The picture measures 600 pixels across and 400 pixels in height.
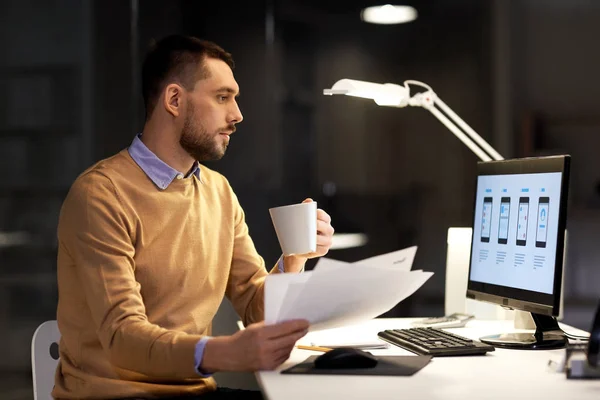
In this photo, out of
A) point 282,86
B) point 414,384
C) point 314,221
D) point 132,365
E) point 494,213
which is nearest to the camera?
point 414,384

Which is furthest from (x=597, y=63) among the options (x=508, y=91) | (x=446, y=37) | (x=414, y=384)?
(x=414, y=384)

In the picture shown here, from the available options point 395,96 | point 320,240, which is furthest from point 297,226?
point 395,96

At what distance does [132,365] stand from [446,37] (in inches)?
98.9

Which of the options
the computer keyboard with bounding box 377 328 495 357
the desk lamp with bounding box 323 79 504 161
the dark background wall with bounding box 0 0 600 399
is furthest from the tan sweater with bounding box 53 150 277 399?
the dark background wall with bounding box 0 0 600 399

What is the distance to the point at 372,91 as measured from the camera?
7.38ft

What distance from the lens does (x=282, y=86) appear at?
355 cm

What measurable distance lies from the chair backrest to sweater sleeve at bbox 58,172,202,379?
1.16 feet

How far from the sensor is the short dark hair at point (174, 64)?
2.00 m

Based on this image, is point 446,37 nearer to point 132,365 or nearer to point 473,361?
point 473,361

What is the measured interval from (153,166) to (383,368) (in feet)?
2.50

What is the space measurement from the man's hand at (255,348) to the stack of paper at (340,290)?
0.02m

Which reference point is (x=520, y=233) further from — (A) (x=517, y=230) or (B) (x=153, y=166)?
(B) (x=153, y=166)

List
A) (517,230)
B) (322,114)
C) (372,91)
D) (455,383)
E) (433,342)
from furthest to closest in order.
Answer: (322,114), (372,91), (517,230), (433,342), (455,383)

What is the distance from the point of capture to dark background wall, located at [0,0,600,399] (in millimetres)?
3381
